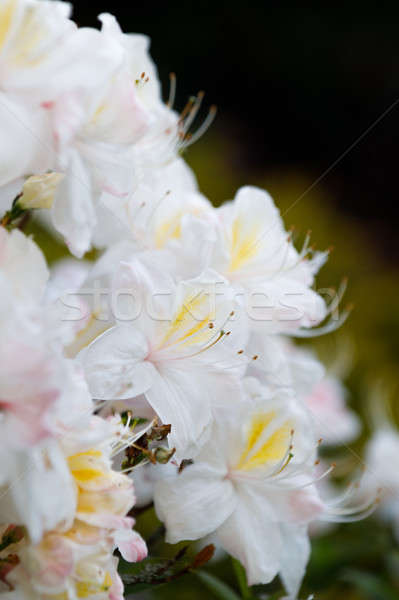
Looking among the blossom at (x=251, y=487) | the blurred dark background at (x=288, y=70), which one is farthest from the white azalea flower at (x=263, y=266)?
the blurred dark background at (x=288, y=70)

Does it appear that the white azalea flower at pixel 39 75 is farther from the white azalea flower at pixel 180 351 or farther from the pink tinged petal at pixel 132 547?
the pink tinged petal at pixel 132 547

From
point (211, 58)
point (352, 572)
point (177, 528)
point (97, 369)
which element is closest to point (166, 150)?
point (97, 369)

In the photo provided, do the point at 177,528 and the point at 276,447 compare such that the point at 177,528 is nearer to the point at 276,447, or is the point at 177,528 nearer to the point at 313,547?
the point at 276,447

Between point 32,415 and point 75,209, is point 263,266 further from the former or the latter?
point 32,415

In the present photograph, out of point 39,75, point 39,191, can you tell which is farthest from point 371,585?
point 39,75

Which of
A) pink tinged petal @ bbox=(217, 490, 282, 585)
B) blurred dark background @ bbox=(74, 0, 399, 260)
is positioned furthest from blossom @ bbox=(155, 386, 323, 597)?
blurred dark background @ bbox=(74, 0, 399, 260)

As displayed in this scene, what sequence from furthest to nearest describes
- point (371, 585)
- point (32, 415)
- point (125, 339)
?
point (371, 585), point (125, 339), point (32, 415)
